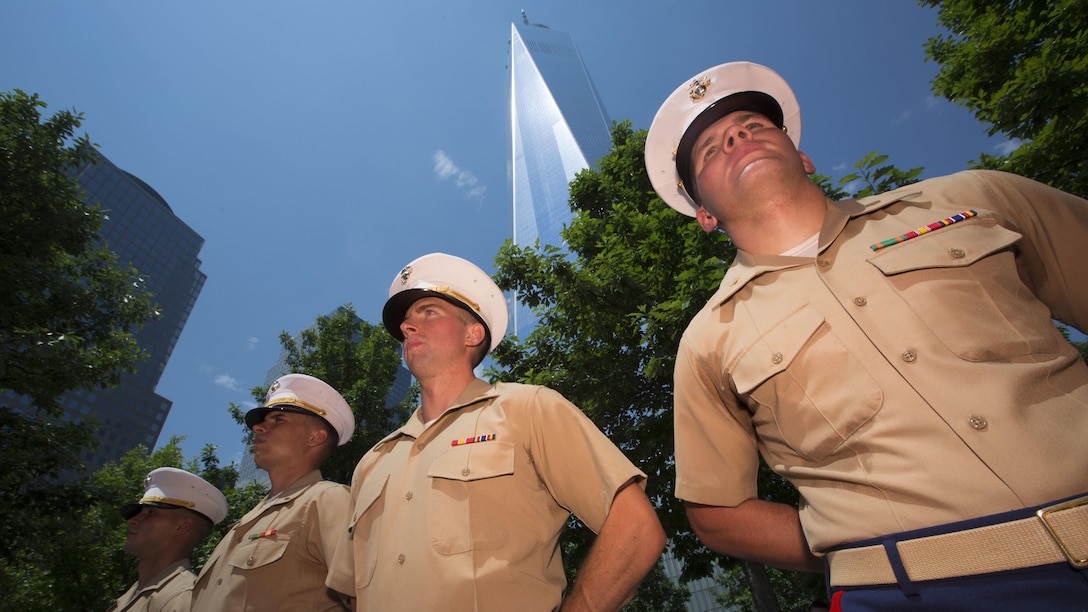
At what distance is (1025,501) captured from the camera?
875mm

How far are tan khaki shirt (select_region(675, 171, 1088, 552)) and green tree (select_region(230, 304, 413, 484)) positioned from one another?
36.2 feet

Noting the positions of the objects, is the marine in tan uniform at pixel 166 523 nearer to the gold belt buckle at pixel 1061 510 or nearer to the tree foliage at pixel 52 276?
the tree foliage at pixel 52 276

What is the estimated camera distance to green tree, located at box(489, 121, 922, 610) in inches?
264

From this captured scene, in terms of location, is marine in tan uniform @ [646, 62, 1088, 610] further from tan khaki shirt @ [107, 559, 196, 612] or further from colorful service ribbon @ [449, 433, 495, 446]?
tan khaki shirt @ [107, 559, 196, 612]

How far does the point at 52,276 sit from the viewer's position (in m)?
7.32

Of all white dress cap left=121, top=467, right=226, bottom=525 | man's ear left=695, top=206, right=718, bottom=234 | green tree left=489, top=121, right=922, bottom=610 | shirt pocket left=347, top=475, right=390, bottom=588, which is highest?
green tree left=489, top=121, right=922, bottom=610

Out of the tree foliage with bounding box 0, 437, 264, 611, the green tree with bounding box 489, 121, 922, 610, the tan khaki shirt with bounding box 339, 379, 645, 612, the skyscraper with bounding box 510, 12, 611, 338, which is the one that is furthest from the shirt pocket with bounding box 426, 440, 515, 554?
the skyscraper with bounding box 510, 12, 611, 338

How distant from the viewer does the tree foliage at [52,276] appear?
22.1ft

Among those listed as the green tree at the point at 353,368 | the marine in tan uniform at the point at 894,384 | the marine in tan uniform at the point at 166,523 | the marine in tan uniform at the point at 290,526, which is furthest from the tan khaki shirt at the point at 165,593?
the green tree at the point at 353,368

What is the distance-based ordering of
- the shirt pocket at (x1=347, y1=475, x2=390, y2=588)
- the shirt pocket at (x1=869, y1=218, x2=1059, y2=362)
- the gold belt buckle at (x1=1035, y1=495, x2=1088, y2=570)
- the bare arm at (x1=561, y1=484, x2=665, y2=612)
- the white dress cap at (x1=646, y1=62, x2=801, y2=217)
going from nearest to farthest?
1. the gold belt buckle at (x1=1035, y1=495, x2=1088, y2=570)
2. the shirt pocket at (x1=869, y1=218, x2=1059, y2=362)
3. the bare arm at (x1=561, y1=484, x2=665, y2=612)
4. the shirt pocket at (x1=347, y1=475, x2=390, y2=588)
5. the white dress cap at (x1=646, y1=62, x2=801, y2=217)

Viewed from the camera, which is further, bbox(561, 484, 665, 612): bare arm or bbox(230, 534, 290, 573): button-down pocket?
bbox(230, 534, 290, 573): button-down pocket

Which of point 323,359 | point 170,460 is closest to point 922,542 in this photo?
point 323,359

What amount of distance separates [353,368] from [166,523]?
891cm

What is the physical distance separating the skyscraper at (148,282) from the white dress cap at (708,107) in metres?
78.6
